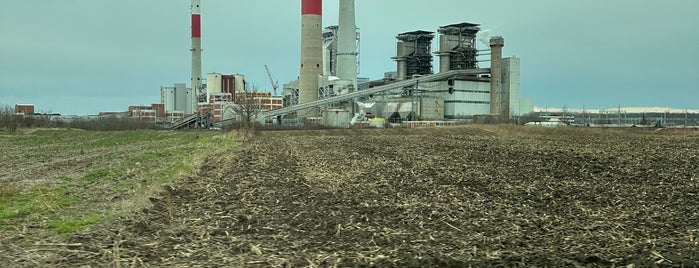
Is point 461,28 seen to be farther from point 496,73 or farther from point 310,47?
point 310,47

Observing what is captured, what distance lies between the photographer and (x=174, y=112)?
15862 centimetres

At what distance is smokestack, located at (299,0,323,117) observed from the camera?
108812mm

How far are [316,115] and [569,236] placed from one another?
11019 centimetres

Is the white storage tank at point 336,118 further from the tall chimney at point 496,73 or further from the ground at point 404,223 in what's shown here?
the ground at point 404,223

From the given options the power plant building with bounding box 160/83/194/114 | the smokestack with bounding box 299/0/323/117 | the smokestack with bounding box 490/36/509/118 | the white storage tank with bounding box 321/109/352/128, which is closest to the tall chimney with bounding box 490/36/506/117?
the smokestack with bounding box 490/36/509/118

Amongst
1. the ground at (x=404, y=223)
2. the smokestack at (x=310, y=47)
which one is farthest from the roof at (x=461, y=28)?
the ground at (x=404, y=223)

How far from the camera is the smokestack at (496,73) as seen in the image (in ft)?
383

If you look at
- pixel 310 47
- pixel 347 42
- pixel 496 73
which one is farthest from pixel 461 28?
pixel 310 47

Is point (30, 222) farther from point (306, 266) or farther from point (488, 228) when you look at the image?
point (488, 228)

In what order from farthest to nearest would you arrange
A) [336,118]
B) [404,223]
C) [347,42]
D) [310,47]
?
1. [347,42]
2. [336,118]
3. [310,47]
4. [404,223]

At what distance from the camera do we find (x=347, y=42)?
114 meters

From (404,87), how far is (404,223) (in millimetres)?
109408

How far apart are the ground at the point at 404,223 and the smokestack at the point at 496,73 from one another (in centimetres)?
10038

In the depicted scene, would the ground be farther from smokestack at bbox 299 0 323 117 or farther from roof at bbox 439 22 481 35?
roof at bbox 439 22 481 35
